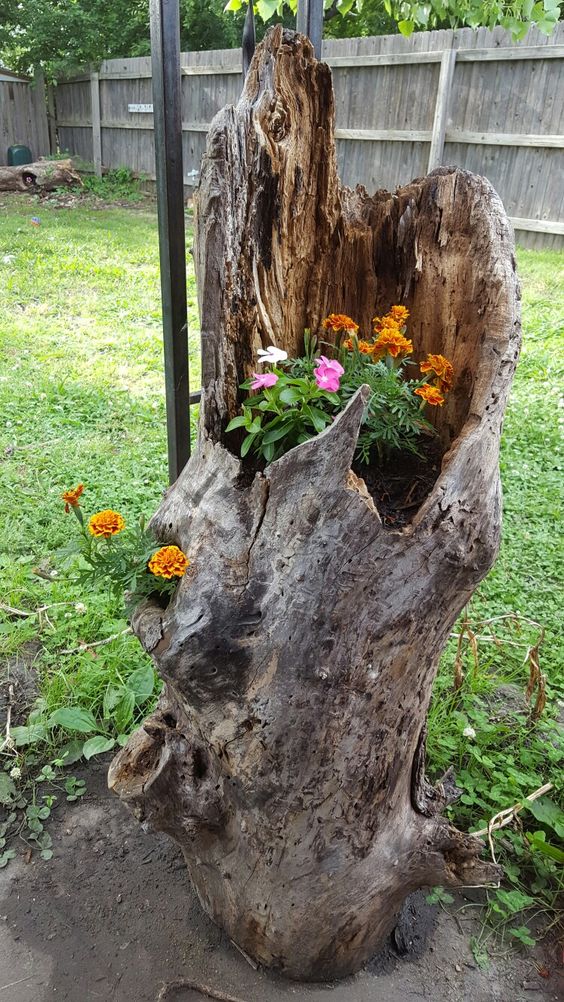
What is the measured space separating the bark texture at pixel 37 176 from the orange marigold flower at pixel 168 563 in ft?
39.3

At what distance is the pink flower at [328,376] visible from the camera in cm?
166

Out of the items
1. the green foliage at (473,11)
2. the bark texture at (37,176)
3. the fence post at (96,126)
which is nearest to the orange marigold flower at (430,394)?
the green foliage at (473,11)

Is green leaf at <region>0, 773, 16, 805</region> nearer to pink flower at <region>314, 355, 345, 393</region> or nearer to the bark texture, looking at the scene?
pink flower at <region>314, 355, 345, 393</region>

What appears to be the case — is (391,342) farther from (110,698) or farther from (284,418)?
(110,698)

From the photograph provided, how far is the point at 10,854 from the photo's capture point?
7.07 feet

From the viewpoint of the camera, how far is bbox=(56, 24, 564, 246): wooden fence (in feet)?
27.1

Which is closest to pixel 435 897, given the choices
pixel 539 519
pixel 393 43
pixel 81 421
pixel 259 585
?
pixel 259 585

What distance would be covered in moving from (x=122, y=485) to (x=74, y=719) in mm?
1655

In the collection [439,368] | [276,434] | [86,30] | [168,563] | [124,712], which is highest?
[86,30]

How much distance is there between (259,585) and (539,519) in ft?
8.98

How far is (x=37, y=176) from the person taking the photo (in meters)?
11.8

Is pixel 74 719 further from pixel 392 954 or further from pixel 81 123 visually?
pixel 81 123

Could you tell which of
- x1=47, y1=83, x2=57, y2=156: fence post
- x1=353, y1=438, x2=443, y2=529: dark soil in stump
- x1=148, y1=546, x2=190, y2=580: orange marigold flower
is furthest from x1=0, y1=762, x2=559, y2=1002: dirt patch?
x1=47, y1=83, x2=57, y2=156: fence post

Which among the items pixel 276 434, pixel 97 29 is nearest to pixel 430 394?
pixel 276 434
